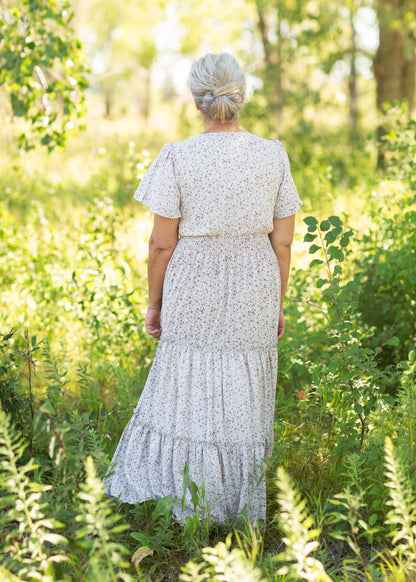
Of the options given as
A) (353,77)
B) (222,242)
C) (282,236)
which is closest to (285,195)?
(282,236)

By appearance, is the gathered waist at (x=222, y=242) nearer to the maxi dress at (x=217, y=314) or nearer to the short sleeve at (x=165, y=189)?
the maxi dress at (x=217, y=314)

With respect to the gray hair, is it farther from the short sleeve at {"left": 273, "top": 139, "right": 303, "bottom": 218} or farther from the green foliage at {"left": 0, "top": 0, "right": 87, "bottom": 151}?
the green foliage at {"left": 0, "top": 0, "right": 87, "bottom": 151}

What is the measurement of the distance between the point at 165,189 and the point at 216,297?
1.69 feet

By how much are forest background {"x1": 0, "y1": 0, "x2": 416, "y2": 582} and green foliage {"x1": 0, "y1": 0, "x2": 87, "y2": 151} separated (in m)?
0.02

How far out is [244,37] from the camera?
14.0 m

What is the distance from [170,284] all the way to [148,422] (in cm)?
67

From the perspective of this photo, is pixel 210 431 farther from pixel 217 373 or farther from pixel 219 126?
pixel 219 126

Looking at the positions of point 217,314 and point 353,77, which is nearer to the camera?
point 217,314

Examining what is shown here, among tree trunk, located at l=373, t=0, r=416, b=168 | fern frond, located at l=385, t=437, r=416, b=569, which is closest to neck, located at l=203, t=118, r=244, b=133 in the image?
fern frond, located at l=385, t=437, r=416, b=569

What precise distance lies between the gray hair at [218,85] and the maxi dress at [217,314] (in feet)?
0.35

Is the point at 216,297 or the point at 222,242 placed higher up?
the point at 222,242

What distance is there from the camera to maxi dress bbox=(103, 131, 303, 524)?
2.43 metres

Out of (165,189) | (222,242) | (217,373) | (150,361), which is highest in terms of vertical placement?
(165,189)

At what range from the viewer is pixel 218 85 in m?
2.36
